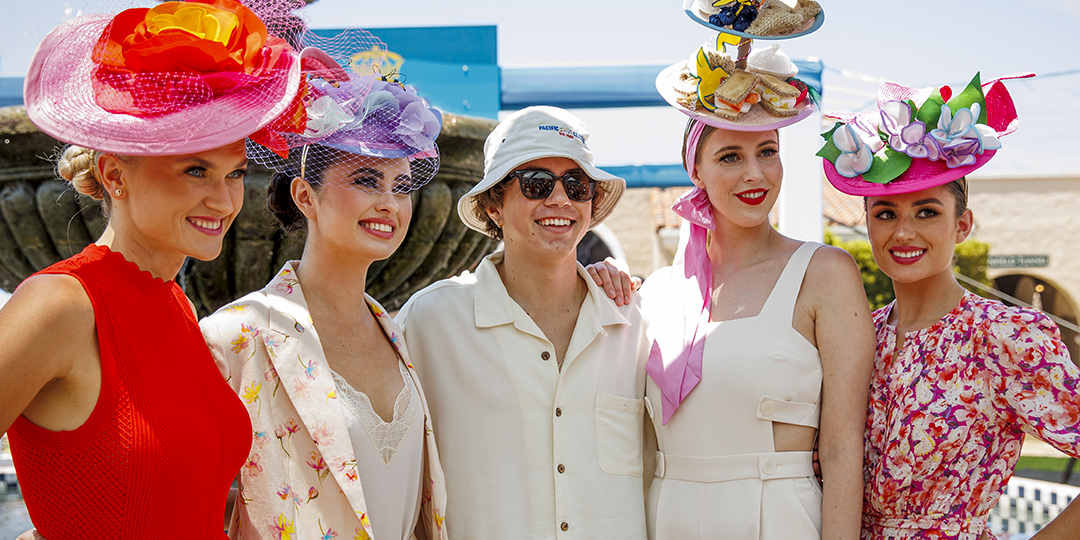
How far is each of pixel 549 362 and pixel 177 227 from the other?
1.19 metres

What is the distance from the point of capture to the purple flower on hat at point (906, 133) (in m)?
2.31

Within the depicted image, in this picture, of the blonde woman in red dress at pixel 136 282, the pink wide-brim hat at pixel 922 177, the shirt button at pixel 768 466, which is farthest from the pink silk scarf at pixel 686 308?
the blonde woman in red dress at pixel 136 282

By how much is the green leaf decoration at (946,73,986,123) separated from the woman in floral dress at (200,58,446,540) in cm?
151

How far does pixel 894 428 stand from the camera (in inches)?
88.0

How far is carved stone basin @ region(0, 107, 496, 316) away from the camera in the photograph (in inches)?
132

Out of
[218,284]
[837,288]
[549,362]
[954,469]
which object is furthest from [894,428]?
[218,284]

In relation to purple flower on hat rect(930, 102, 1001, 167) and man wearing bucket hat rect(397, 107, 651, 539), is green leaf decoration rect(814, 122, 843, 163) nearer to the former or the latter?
purple flower on hat rect(930, 102, 1001, 167)

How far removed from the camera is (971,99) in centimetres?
239

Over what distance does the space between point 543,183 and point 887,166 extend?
3.35 ft

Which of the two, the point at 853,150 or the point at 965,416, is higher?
the point at 853,150

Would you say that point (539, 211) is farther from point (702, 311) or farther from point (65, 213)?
point (65, 213)

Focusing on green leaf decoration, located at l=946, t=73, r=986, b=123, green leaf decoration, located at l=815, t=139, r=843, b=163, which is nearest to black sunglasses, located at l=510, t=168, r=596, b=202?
green leaf decoration, located at l=815, t=139, r=843, b=163

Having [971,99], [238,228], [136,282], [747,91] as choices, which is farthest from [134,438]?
[971,99]

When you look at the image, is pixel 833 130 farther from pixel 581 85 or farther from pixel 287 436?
pixel 581 85
